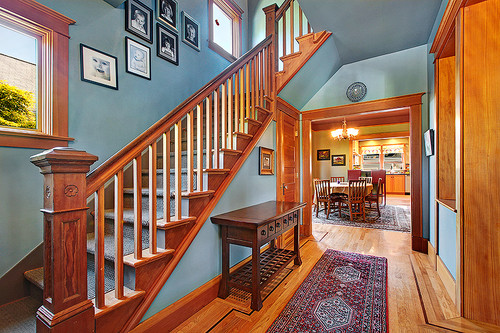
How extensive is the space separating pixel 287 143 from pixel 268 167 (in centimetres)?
76

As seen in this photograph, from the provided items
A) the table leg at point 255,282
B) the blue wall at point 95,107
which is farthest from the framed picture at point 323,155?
Answer: the table leg at point 255,282

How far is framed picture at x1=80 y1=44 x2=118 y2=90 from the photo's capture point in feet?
6.33

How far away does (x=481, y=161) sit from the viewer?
1680mm

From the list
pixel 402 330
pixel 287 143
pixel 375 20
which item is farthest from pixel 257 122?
pixel 402 330

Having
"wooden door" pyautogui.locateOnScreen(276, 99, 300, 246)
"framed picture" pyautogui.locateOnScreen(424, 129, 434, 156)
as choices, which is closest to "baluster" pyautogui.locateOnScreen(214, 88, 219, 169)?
"wooden door" pyautogui.locateOnScreen(276, 99, 300, 246)

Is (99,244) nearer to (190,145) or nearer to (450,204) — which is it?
(190,145)

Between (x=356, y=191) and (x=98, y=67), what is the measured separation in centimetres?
481

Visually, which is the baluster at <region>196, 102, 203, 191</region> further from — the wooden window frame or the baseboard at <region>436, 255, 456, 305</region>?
the baseboard at <region>436, 255, 456, 305</region>

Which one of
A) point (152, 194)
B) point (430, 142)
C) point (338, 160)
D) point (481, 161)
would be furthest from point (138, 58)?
point (338, 160)

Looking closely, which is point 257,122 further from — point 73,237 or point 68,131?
point 73,237

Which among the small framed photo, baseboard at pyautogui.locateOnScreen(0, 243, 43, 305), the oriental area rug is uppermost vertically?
the small framed photo

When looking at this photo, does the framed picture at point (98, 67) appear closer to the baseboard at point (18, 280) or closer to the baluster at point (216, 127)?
the baluster at point (216, 127)

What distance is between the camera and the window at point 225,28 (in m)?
3.43

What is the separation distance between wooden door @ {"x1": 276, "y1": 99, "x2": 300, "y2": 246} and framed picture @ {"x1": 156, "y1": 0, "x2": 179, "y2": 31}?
1610mm
